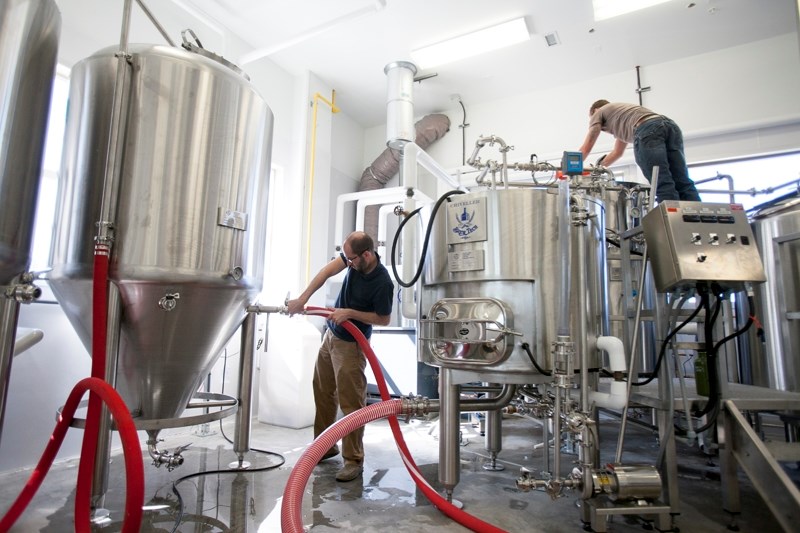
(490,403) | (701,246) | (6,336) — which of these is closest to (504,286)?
(490,403)

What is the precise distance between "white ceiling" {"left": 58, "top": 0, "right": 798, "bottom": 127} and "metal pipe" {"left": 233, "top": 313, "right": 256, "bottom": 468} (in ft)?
7.50

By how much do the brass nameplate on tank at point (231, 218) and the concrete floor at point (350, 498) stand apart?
3.72ft

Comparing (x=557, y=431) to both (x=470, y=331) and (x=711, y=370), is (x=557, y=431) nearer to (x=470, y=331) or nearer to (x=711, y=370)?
(x=470, y=331)

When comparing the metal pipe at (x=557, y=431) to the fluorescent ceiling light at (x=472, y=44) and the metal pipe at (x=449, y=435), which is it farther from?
the fluorescent ceiling light at (x=472, y=44)

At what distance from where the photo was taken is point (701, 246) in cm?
174

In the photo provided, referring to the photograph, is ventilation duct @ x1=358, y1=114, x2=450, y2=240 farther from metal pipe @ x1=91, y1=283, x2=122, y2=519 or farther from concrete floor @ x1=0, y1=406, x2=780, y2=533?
metal pipe @ x1=91, y1=283, x2=122, y2=519

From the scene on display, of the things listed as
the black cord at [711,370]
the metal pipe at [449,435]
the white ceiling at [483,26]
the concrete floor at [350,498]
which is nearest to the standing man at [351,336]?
the concrete floor at [350,498]

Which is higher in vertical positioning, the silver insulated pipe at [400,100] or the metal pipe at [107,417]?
the silver insulated pipe at [400,100]

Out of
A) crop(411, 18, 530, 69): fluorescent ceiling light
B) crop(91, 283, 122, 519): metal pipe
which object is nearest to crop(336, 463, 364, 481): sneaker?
crop(91, 283, 122, 519): metal pipe

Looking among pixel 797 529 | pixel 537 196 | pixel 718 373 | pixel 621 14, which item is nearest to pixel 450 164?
pixel 621 14

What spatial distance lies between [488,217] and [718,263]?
88 cm

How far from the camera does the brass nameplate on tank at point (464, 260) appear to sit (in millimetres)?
1828

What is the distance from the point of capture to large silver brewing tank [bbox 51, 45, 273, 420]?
162 cm

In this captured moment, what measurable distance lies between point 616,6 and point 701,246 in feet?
8.26
